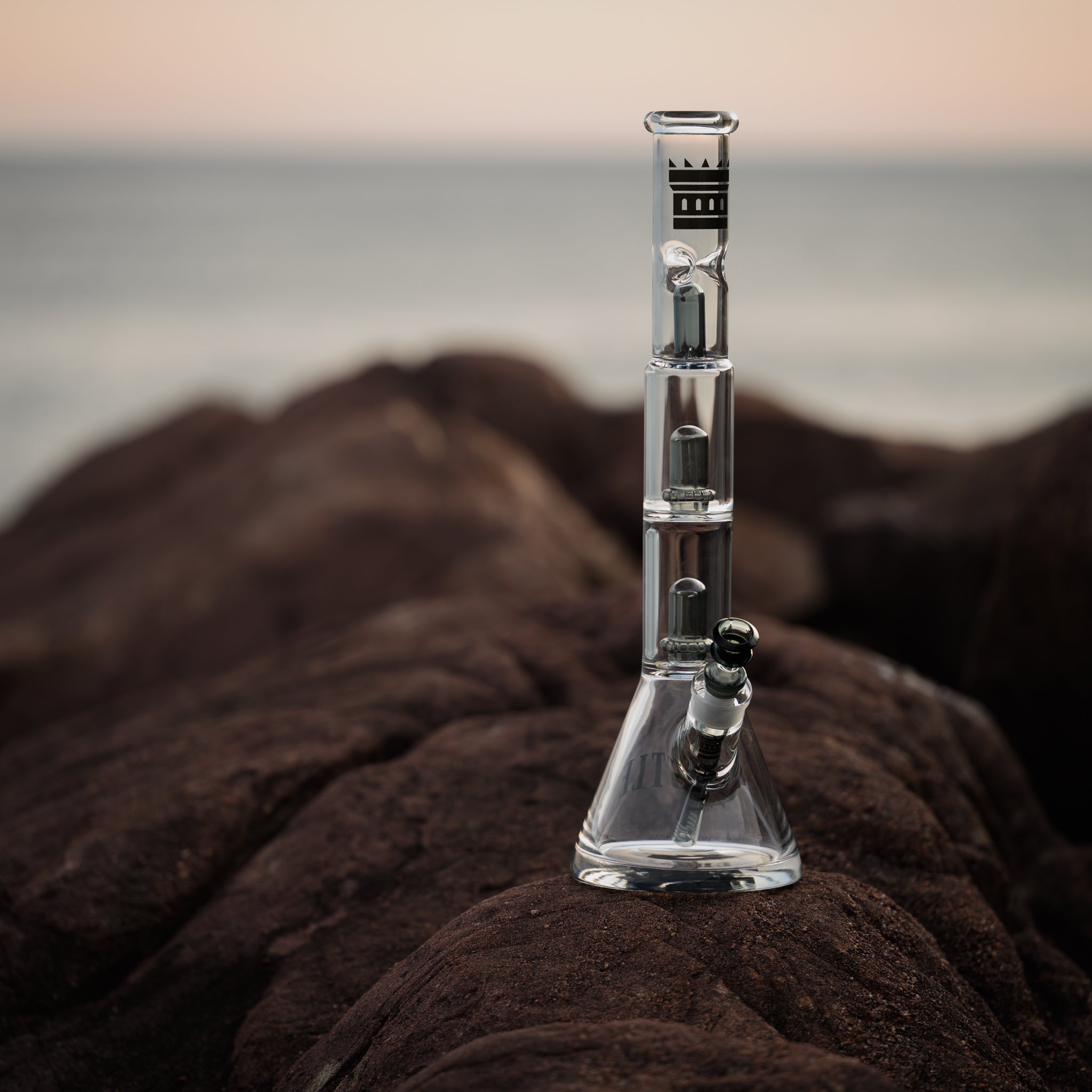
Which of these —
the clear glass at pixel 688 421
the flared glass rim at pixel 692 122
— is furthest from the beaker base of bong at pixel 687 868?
the flared glass rim at pixel 692 122

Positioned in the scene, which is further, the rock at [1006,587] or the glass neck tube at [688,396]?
the rock at [1006,587]

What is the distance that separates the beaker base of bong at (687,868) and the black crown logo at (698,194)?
0.96 metres

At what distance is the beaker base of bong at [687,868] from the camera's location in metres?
2.03

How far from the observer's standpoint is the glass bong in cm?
203

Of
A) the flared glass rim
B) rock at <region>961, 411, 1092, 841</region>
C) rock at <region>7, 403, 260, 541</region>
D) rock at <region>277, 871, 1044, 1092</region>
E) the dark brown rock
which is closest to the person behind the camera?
the dark brown rock

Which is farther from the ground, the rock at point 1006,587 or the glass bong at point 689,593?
the glass bong at point 689,593

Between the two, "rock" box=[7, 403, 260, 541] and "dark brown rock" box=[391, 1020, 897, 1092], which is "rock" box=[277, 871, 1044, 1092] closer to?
"dark brown rock" box=[391, 1020, 897, 1092]

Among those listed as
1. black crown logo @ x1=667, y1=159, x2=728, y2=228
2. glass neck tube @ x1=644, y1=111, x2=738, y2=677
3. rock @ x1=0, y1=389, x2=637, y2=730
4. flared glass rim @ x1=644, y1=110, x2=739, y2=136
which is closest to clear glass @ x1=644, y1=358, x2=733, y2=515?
glass neck tube @ x1=644, y1=111, x2=738, y2=677

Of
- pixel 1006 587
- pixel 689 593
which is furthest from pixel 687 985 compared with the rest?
pixel 1006 587

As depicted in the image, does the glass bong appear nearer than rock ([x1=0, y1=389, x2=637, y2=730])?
Yes

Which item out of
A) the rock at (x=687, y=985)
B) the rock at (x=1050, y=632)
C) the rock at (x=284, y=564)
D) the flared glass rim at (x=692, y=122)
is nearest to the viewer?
the rock at (x=687, y=985)

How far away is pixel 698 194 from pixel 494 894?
1340 mm

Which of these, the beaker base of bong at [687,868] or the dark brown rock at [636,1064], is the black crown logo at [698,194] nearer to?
the beaker base of bong at [687,868]

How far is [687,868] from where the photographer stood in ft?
6.66
